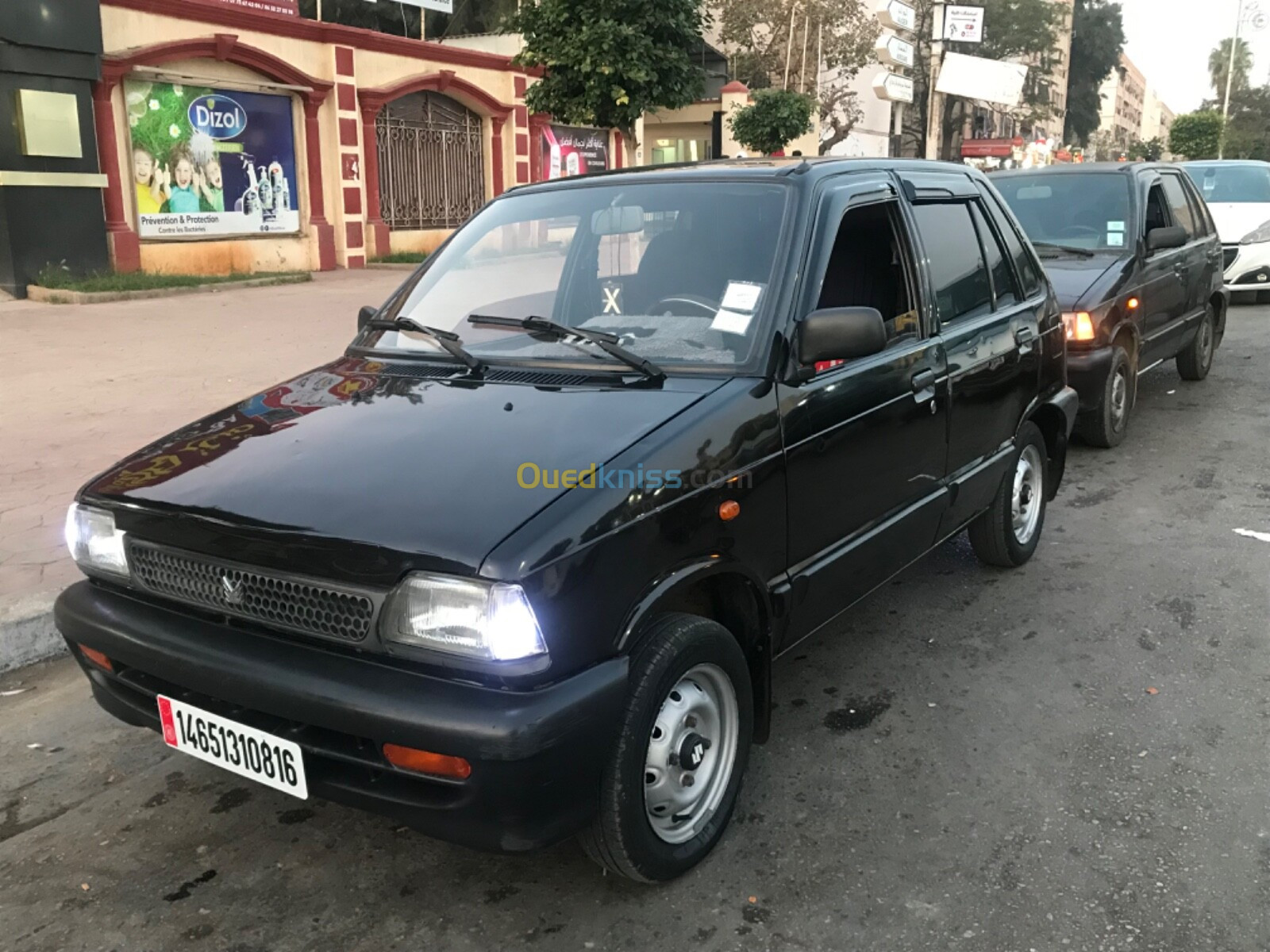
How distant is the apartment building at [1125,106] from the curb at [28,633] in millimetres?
102105

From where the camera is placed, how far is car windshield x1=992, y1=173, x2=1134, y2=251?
25.4 feet

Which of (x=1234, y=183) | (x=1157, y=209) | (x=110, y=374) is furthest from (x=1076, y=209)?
(x=110, y=374)

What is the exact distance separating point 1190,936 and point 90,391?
8.62 metres

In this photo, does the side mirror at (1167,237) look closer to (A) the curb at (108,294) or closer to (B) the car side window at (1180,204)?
(B) the car side window at (1180,204)

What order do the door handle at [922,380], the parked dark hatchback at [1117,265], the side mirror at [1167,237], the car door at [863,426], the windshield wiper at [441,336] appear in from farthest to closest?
the side mirror at [1167,237] < the parked dark hatchback at [1117,265] < the door handle at [922,380] < the windshield wiper at [441,336] < the car door at [863,426]

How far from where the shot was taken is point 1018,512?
5.02 metres

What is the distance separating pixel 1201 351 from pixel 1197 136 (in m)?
53.6

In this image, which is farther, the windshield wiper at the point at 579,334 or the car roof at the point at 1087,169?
the car roof at the point at 1087,169

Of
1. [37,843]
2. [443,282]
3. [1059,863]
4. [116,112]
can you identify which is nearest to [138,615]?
[37,843]

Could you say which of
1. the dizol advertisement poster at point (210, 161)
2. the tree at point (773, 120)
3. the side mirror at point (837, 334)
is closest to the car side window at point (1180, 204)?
the side mirror at point (837, 334)

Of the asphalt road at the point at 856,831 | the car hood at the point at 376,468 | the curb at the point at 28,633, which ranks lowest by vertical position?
the asphalt road at the point at 856,831

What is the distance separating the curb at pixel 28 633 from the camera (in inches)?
168

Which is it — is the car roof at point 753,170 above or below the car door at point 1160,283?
above

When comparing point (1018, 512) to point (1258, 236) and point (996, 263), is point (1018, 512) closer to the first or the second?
point (996, 263)
